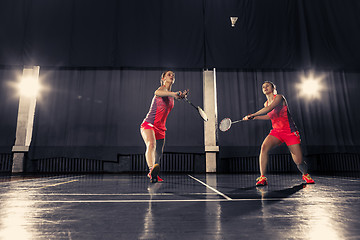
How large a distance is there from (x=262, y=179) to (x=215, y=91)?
3.97 metres

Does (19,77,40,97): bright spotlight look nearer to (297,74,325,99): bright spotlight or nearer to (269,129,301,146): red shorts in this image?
(269,129,301,146): red shorts

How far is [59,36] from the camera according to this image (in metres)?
5.19

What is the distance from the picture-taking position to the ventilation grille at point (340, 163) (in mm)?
5680

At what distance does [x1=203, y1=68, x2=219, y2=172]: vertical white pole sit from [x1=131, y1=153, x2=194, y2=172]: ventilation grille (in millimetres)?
455

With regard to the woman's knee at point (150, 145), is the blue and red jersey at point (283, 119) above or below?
above

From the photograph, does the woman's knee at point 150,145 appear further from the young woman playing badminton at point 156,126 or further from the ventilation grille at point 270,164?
the ventilation grille at point 270,164

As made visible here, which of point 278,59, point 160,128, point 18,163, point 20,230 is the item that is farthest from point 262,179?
point 18,163

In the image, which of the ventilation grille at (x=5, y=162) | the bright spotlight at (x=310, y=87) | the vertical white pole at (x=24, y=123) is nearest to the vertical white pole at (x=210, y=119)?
the bright spotlight at (x=310, y=87)

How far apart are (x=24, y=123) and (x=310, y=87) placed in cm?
711

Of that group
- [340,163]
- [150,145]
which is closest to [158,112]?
[150,145]

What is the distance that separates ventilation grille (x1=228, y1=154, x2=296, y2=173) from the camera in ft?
18.5

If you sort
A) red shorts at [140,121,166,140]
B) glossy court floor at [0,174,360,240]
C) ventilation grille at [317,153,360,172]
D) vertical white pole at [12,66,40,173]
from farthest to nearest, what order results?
ventilation grille at [317,153,360,172] → vertical white pole at [12,66,40,173] → red shorts at [140,121,166,140] → glossy court floor at [0,174,360,240]

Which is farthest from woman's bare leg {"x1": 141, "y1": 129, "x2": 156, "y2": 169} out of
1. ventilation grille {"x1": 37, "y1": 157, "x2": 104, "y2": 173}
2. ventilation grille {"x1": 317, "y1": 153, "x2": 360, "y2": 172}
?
ventilation grille {"x1": 317, "y1": 153, "x2": 360, "y2": 172}

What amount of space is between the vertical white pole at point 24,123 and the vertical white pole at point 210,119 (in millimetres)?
4174
